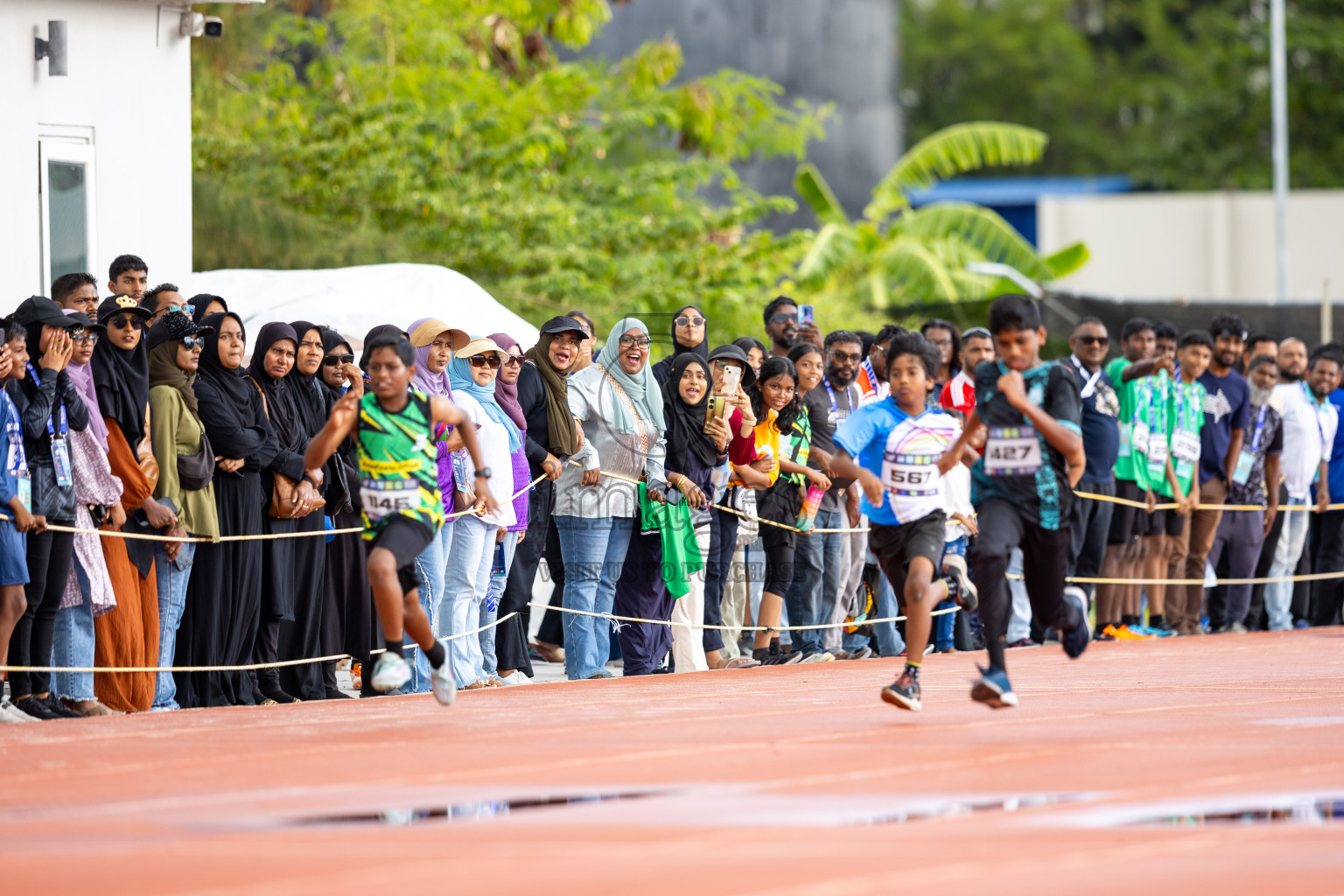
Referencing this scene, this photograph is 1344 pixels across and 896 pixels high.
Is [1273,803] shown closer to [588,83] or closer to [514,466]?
[514,466]

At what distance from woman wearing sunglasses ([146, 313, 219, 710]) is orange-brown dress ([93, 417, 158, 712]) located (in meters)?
0.17

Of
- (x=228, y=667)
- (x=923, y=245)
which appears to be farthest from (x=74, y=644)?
(x=923, y=245)

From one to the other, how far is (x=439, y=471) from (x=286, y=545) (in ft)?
3.14

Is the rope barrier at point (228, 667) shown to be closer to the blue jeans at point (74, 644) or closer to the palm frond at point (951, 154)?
the blue jeans at point (74, 644)

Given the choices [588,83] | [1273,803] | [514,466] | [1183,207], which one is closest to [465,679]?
[514,466]

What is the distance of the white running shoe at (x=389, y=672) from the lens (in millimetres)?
9523

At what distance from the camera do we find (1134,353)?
52.3 feet

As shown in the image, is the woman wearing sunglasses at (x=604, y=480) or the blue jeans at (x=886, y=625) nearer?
the woman wearing sunglasses at (x=604, y=480)

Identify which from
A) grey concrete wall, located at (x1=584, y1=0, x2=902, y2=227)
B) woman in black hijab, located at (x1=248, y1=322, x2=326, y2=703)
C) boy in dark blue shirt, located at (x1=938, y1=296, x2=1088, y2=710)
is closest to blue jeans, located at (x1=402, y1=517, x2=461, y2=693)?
woman in black hijab, located at (x1=248, y1=322, x2=326, y2=703)

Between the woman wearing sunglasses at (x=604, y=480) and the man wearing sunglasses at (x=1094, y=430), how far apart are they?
11.1ft

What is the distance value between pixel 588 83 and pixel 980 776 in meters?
23.3

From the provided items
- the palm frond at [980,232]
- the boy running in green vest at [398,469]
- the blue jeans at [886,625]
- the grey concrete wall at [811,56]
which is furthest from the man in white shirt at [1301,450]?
the grey concrete wall at [811,56]

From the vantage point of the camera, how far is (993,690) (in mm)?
9492

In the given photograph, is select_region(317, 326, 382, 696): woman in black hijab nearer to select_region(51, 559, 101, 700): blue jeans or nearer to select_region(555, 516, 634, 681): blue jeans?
select_region(555, 516, 634, 681): blue jeans
